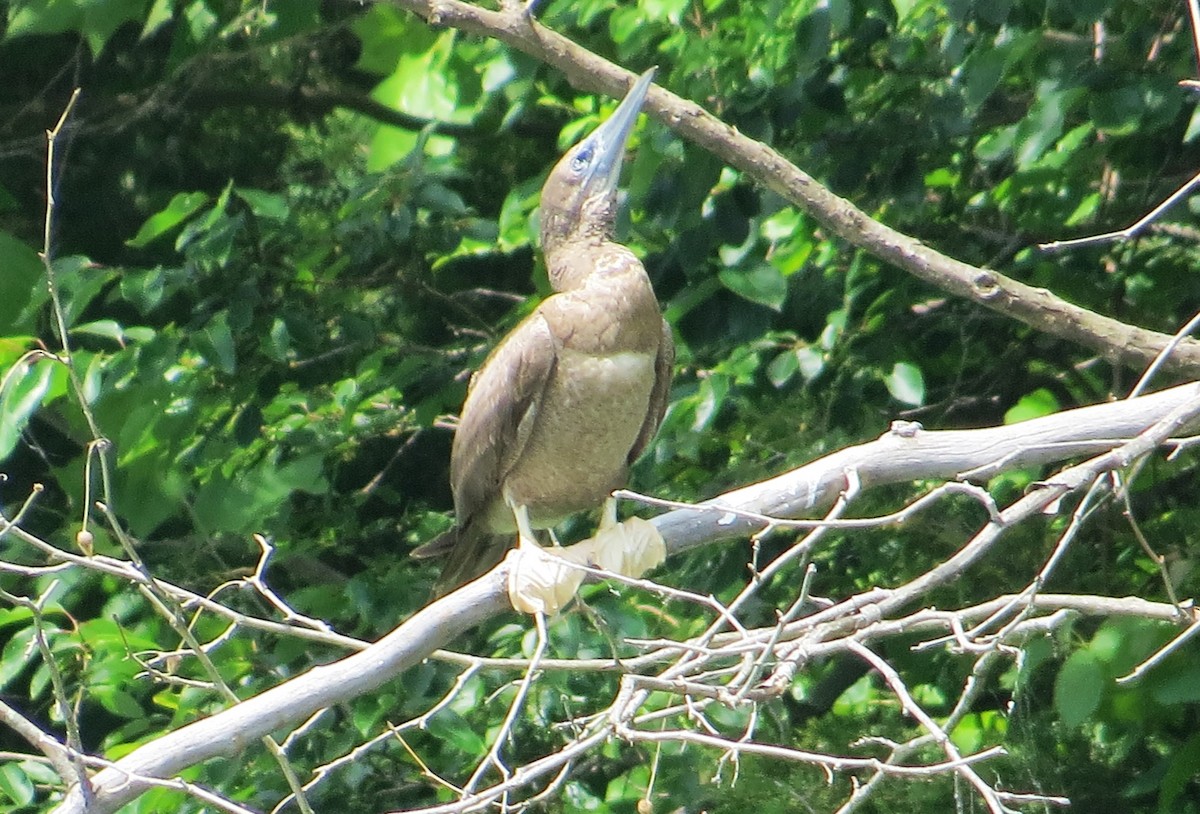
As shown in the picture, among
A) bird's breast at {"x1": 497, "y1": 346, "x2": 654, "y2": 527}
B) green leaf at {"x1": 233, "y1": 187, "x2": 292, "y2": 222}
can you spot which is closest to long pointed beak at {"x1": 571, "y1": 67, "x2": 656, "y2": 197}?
bird's breast at {"x1": 497, "y1": 346, "x2": 654, "y2": 527}

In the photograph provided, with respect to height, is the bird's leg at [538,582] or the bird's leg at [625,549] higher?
the bird's leg at [538,582]

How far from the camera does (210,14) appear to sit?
4270mm

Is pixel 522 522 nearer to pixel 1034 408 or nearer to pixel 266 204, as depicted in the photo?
pixel 266 204

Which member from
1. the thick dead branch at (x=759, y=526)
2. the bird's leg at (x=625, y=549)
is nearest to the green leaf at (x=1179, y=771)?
the thick dead branch at (x=759, y=526)

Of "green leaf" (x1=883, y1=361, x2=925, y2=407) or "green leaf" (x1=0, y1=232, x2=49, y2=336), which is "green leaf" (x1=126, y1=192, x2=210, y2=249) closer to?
"green leaf" (x1=0, y1=232, x2=49, y2=336)

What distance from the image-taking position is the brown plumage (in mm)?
3418

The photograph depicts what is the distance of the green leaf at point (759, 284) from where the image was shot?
3.52 meters

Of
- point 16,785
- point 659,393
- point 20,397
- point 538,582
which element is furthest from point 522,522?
point 16,785

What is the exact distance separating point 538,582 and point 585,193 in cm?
109

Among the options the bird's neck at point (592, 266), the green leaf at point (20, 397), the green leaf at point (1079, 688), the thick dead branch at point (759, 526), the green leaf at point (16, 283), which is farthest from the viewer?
the green leaf at point (16, 283)

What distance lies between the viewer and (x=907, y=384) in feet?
12.1

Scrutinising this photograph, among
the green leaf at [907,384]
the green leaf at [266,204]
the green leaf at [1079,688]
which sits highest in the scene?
the green leaf at [266,204]

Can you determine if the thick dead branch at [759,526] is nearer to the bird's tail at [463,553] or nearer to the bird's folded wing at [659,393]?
the bird's folded wing at [659,393]

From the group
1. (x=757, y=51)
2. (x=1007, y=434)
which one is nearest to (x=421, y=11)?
(x=757, y=51)
